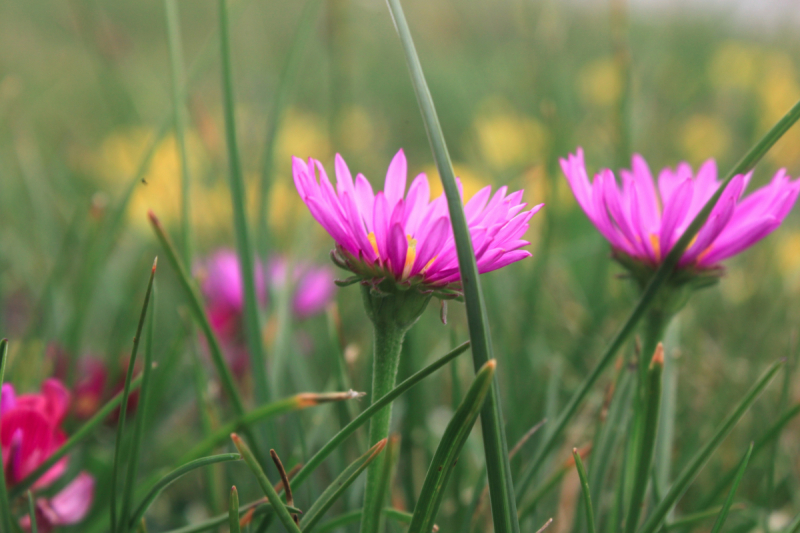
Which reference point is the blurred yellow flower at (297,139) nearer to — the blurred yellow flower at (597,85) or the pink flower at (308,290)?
the pink flower at (308,290)

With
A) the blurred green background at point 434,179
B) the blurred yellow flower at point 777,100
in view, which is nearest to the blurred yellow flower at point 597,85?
the blurred green background at point 434,179

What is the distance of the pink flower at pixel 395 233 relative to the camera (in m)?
0.23

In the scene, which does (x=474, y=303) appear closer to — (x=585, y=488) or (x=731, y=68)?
(x=585, y=488)

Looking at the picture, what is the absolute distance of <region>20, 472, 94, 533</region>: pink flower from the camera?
0.30 metres

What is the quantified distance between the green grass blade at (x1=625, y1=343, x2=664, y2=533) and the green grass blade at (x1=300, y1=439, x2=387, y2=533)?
0.10m

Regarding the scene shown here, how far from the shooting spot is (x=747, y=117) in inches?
58.7

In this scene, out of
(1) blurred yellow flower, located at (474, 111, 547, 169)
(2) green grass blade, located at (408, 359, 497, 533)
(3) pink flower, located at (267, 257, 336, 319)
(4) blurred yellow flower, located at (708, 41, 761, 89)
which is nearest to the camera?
(2) green grass blade, located at (408, 359, 497, 533)

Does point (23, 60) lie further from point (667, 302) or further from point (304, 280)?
point (667, 302)

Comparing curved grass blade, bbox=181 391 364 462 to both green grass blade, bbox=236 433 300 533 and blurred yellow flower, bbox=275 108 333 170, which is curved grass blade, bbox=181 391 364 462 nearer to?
green grass blade, bbox=236 433 300 533

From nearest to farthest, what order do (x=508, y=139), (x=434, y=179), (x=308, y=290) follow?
1. (x=308, y=290)
2. (x=434, y=179)
3. (x=508, y=139)

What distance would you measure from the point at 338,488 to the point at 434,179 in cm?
70

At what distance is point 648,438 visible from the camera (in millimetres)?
247

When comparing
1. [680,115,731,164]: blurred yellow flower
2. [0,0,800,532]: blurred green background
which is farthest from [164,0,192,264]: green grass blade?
[680,115,731,164]: blurred yellow flower

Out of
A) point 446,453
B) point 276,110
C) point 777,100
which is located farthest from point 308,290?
point 777,100
